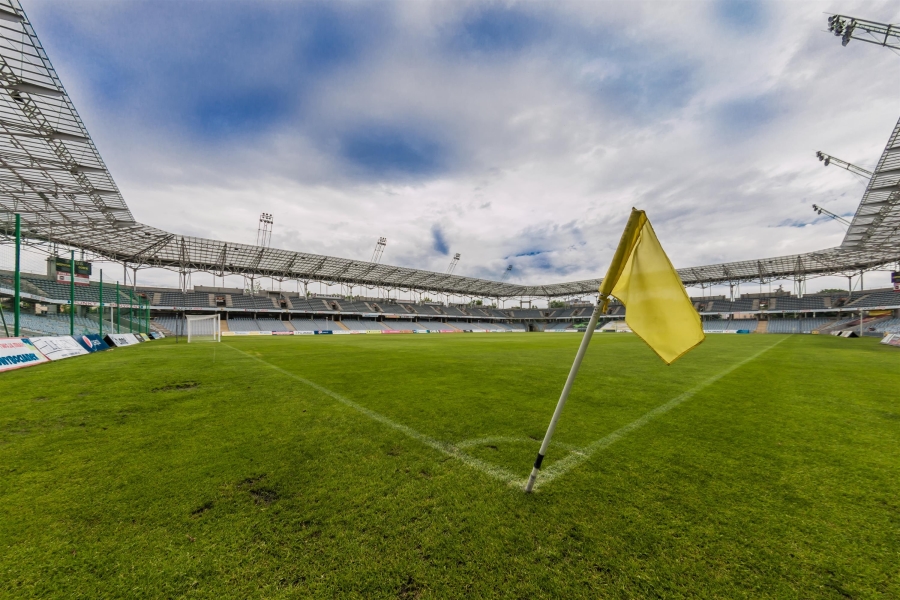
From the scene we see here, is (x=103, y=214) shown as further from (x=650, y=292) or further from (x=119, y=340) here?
(x=650, y=292)

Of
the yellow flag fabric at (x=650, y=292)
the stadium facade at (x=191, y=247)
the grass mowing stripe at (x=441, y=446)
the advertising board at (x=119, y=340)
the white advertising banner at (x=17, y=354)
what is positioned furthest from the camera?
the advertising board at (x=119, y=340)

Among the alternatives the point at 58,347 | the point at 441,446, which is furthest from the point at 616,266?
the point at 58,347

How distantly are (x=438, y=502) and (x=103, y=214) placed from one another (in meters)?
36.8

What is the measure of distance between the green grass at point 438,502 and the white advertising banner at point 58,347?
9.60m

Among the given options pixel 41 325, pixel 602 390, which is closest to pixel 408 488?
pixel 602 390

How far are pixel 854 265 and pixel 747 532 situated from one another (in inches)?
2723

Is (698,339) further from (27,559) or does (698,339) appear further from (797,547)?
(27,559)

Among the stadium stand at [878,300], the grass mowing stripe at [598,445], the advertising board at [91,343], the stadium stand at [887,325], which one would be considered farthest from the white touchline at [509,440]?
the stadium stand at [878,300]

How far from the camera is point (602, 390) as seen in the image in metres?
6.80

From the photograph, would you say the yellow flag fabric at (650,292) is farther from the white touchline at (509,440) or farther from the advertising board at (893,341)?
the advertising board at (893,341)

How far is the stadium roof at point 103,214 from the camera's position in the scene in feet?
44.4

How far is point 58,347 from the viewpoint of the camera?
40.7 ft

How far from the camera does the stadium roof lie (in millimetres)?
13533

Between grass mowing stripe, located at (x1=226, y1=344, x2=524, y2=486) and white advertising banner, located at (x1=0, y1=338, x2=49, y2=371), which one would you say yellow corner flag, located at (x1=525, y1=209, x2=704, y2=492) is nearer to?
grass mowing stripe, located at (x1=226, y1=344, x2=524, y2=486)
